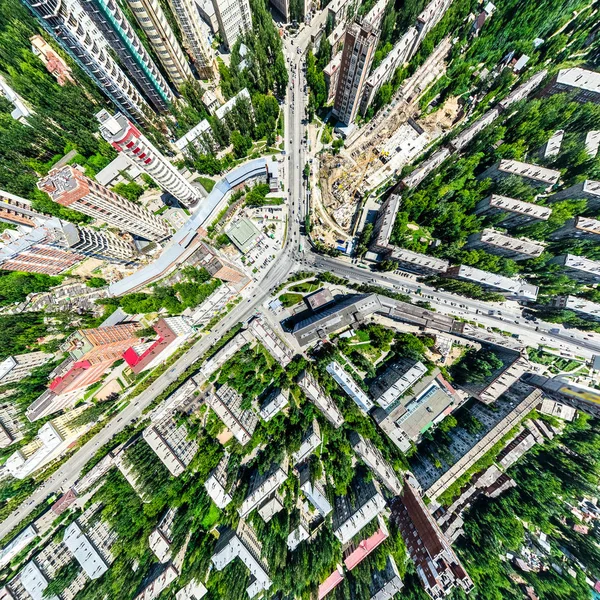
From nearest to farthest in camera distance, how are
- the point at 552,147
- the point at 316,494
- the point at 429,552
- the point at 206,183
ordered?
the point at 429,552
the point at 316,494
the point at 552,147
the point at 206,183

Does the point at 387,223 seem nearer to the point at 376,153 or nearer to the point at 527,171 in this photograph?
the point at 376,153

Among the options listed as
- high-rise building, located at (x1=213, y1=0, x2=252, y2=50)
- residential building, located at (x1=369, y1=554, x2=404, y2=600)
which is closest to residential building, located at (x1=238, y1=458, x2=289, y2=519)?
residential building, located at (x1=369, y1=554, x2=404, y2=600)

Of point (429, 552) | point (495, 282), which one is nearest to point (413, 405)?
point (429, 552)

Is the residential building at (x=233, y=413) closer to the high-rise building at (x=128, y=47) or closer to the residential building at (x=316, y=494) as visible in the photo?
the residential building at (x=316, y=494)

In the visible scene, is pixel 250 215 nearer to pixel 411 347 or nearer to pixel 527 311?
pixel 411 347

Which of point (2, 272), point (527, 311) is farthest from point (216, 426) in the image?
point (527, 311)

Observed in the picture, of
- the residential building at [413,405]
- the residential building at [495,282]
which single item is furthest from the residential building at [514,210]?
the residential building at [413,405]

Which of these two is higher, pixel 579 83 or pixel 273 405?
pixel 579 83
